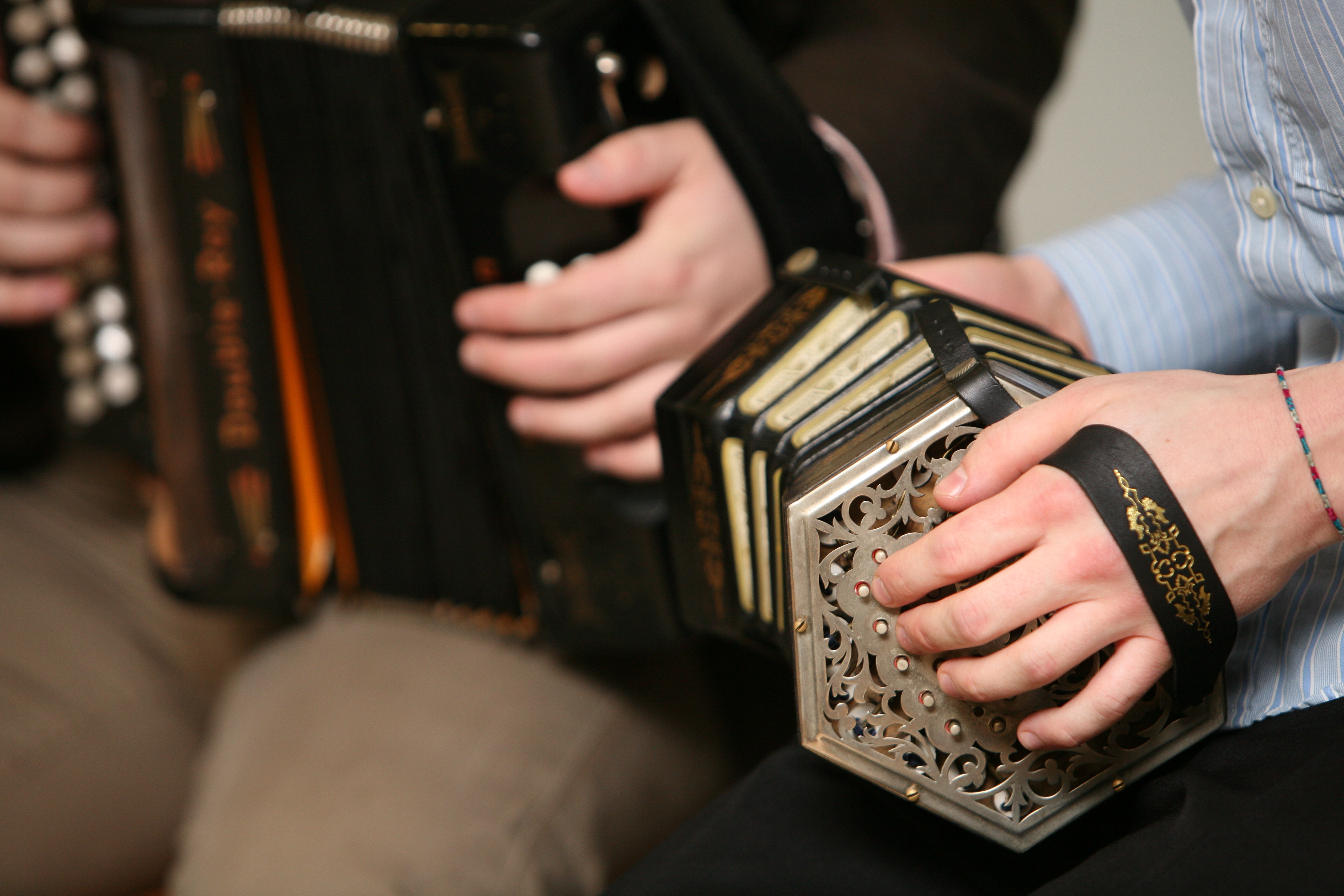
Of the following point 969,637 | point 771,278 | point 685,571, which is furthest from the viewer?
point 771,278

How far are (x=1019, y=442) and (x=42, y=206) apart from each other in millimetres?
954

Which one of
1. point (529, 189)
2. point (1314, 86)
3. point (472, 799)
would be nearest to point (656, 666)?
point (472, 799)

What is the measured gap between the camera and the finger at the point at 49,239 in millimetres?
944

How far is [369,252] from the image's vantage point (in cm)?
85

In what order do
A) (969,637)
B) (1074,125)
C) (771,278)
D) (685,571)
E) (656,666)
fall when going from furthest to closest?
(1074,125)
(656,666)
(771,278)
(685,571)
(969,637)

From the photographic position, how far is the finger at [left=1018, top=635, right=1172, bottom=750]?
0.42m

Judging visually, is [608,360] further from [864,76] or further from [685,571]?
[864,76]

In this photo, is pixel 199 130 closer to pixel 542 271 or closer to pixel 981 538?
pixel 542 271

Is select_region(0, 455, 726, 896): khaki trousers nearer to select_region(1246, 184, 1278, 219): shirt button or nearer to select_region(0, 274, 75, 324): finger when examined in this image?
select_region(0, 274, 75, 324): finger

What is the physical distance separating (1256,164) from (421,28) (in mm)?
553

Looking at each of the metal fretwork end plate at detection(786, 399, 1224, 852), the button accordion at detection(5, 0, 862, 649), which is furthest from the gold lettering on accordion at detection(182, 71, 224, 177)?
the metal fretwork end plate at detection(786, 399, 1224, 852)

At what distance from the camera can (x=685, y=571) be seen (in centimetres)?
69

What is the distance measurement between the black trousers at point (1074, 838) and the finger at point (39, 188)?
84 cm

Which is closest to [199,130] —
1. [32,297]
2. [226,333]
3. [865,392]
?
[226,333]
